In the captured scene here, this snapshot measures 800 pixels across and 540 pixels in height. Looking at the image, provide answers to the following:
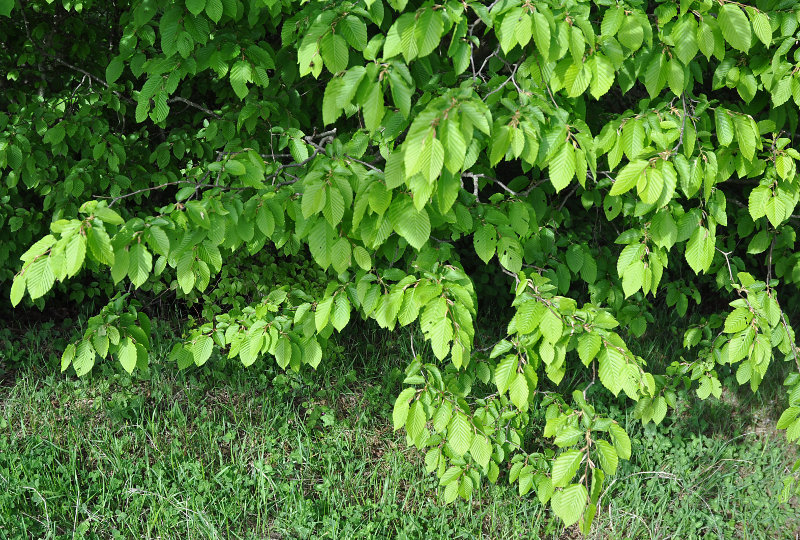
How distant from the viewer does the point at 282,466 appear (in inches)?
119

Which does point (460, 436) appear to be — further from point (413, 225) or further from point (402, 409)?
point (413, 225)

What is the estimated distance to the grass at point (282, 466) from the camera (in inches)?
107

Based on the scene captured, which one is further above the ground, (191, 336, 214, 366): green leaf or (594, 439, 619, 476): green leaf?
(191, 336, 214, 366): green leaf

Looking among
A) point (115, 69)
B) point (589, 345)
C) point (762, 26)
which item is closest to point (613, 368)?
point (589, 345)

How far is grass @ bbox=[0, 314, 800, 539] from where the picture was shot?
2.71 meters

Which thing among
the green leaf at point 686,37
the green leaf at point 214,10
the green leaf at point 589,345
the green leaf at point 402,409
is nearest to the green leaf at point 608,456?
the green leaf at point 589,345

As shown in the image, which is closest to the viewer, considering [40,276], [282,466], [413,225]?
[40,276]

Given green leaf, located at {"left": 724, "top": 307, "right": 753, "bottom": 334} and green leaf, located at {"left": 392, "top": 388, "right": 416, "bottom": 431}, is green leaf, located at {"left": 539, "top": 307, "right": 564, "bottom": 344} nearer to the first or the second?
green leaf, located at {"left": 392, "top": 388, "right": 416, "bottom": 431}

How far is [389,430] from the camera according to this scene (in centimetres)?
337

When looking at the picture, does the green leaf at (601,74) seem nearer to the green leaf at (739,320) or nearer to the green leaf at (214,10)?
the green leaf at (739,320)

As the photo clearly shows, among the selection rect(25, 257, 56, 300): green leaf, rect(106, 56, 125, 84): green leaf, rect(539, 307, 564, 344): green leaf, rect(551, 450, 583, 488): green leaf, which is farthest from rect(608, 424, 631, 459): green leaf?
rect(106, 56, 125, 84): green leaf

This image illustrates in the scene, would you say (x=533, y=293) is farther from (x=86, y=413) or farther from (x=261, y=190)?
(x=86, y=413)

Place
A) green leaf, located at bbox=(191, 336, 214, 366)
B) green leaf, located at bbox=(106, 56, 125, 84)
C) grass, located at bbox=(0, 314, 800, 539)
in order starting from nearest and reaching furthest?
green leaf, located at bbox=(191, 336, 214, 366), green leaf, located at bbox=(106, 56, 125, 84), grass, located at bbox=(0, 314, 800, 539)

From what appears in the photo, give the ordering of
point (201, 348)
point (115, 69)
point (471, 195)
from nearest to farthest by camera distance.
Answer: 1. point (471, 195)
2. point (201, 348)
3. point (115, 69)
